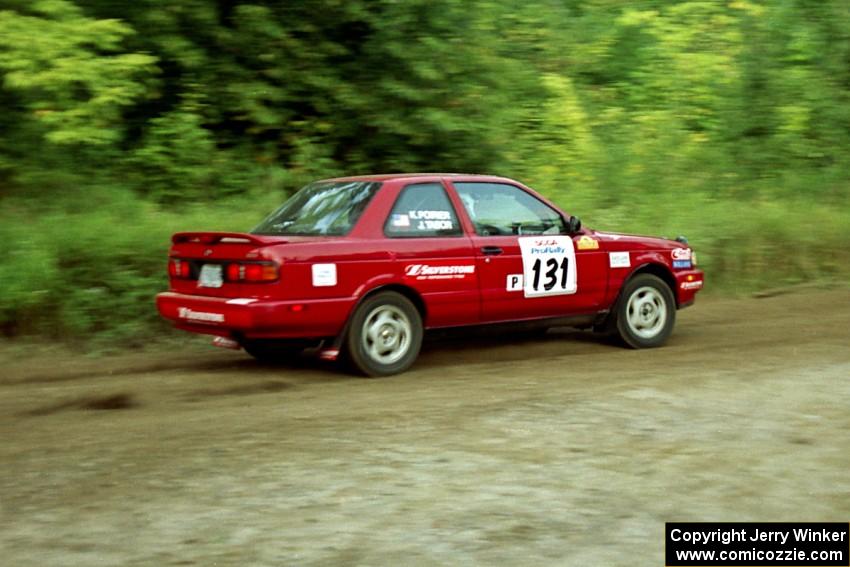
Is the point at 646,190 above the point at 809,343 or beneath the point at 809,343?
above

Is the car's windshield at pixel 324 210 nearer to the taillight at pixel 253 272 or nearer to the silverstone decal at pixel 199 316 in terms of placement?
the taillight at pixel 253 272

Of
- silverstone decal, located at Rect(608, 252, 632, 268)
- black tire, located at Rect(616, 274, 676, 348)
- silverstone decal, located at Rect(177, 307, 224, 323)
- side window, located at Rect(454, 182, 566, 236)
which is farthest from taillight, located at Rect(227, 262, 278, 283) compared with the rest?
black tire, located at Rect(616, 274, 676, 348)

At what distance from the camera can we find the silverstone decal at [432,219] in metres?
9.14

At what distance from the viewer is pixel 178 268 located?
9.15 m

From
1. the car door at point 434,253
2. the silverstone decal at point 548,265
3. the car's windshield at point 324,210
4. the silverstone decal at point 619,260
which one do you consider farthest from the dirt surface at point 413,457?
the car's windshield at point 324,210

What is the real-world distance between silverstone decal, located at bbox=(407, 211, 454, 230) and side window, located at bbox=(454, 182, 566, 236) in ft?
0.75

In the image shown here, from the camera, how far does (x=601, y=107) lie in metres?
21.9

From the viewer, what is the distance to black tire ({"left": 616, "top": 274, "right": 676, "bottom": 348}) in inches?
405

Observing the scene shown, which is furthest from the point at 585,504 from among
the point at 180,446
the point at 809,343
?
the point at 809,343

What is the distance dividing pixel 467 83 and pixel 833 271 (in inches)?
222

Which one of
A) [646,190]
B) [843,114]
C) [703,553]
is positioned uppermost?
[843,114]

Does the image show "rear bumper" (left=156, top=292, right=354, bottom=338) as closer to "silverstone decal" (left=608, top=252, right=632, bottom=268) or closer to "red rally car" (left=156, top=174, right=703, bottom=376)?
"red rally car" (left=156, top=174, right=703, bottom=376)

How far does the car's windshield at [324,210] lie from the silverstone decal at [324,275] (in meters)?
0.41

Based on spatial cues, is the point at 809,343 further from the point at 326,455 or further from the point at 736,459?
the point at 326,455
